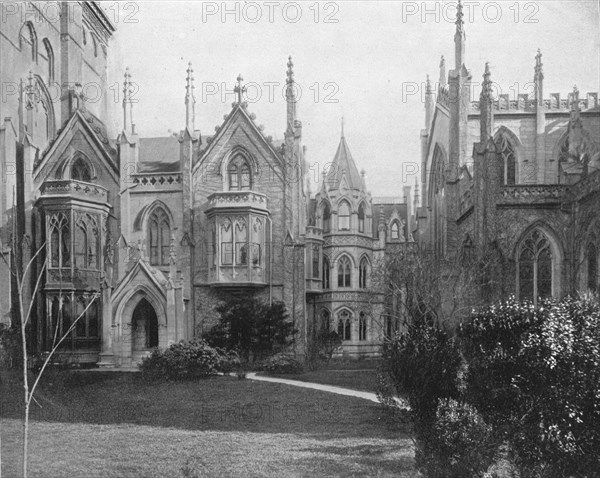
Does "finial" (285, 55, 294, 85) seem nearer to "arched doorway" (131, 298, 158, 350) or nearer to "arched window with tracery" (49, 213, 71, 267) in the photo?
"arched window with tracery" (49, 213, 71, 267)

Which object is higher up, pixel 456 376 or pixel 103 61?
pixel 103 61

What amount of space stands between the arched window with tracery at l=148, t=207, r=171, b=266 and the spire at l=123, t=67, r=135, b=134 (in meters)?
2.33

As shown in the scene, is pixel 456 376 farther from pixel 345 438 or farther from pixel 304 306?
pixel 304 306

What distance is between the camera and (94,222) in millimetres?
15516

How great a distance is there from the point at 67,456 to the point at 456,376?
648 centimetres

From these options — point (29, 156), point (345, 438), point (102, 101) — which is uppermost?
point (102, 101)

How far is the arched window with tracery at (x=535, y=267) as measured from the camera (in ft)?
56.3

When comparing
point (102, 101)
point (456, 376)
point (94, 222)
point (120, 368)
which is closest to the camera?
point (456, 376)

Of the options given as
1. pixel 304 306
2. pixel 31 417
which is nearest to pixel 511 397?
pixel 31 417

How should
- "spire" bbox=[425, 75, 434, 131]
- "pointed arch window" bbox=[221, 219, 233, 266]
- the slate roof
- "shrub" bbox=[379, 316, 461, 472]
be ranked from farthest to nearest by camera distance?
"pointed arch window" bbox=[221, 219, 233, 266] → "spire" bbox=[425, 75, 434, 131] → the slate roof → "shrub" bbox=[379, 316, 461, 472]

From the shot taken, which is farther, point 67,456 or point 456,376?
point 67,456

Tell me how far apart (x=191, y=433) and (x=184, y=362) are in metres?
4.17

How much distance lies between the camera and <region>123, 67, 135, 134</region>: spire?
1384 cm

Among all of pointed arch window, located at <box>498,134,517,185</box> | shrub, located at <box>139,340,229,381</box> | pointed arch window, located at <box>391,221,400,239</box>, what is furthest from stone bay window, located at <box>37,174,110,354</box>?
pointed arch window, located at <box>498,134,517,185</box>
